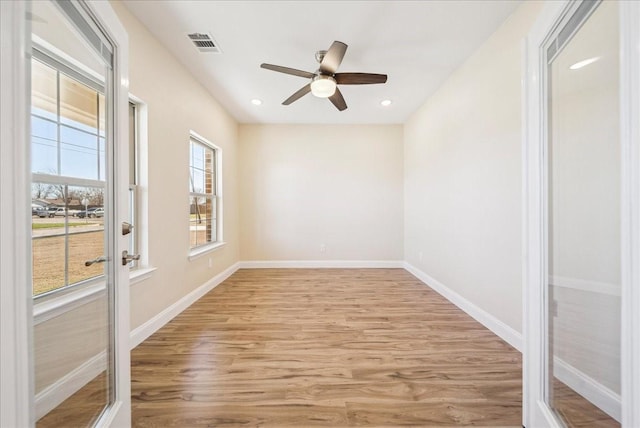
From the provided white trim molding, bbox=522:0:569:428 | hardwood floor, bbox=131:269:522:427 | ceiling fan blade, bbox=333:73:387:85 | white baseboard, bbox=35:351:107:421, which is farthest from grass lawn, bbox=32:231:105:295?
ceiling fan blade, bbox=333:73:387:85

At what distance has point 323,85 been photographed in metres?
2.48

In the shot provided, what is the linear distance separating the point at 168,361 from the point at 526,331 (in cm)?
223

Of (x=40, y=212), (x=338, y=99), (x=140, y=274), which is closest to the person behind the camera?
(x=40, y=212)

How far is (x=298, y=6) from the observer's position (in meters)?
1.94

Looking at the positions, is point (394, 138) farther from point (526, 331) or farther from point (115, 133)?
point (115, 133)

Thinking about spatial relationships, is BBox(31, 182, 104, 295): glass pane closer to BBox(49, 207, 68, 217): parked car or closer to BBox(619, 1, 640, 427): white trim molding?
BBox(49, 207, 68, 217): parked car

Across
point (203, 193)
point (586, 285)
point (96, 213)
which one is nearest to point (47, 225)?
point (96, 213)

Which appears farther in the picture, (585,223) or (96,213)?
(96,213)

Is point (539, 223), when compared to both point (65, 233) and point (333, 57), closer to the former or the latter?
point (333, 57)

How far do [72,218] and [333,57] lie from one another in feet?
6.83

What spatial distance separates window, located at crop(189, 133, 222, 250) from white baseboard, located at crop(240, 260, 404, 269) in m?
0.95

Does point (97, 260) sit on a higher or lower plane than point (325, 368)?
higher

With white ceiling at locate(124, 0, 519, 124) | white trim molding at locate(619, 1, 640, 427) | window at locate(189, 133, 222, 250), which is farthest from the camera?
window at locate(189, 133, 222, 250)

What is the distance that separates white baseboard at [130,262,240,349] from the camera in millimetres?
2063
